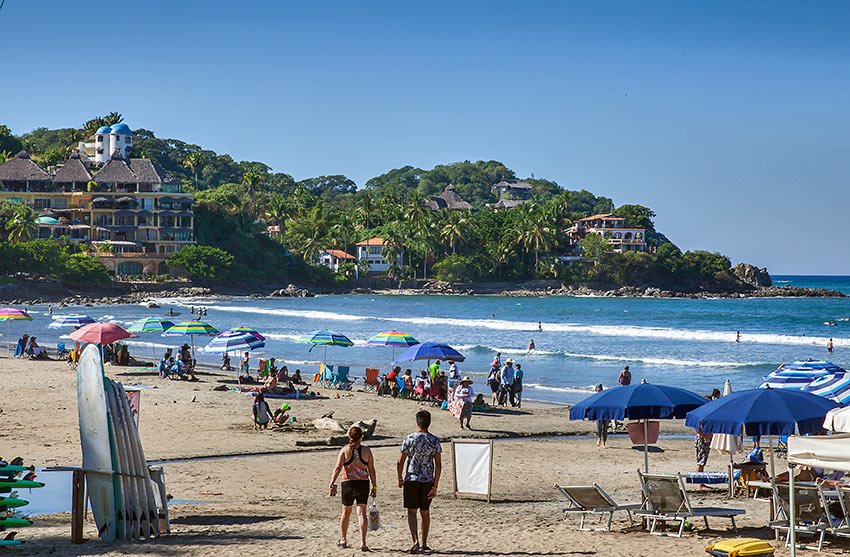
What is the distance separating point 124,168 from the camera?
356 feet

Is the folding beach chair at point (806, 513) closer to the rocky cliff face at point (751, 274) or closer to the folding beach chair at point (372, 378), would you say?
the folding beach chair at point (372, 378)

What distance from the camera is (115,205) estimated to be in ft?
345

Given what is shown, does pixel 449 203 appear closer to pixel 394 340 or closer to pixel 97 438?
pixel 394 340

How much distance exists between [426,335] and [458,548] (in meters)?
46.3

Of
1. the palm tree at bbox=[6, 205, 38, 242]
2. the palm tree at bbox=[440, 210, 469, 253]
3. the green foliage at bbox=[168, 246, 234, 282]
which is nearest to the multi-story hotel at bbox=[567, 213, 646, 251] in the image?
the palm tree at bbox=[440, 210, 469, 253]

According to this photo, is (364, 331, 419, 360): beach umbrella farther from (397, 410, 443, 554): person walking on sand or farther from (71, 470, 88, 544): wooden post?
(397, 410, 443, 554): person walking on sand

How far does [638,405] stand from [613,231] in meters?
133

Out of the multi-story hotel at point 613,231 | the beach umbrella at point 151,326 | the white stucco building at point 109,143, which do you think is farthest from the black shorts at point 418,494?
the multi-story hotel at point 613,231

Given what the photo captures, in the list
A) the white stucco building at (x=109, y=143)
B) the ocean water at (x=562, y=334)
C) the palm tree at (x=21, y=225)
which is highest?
the white stucco building at (x=109, y=143)

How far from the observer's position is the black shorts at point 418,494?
8.20 m

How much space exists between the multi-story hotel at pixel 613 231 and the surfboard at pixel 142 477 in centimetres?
13206

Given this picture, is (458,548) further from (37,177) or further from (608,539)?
(37,177)

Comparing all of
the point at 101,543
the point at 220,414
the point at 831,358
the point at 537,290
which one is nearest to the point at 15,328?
the point at 220,414

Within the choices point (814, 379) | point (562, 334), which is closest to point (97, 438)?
point (814, 379)
